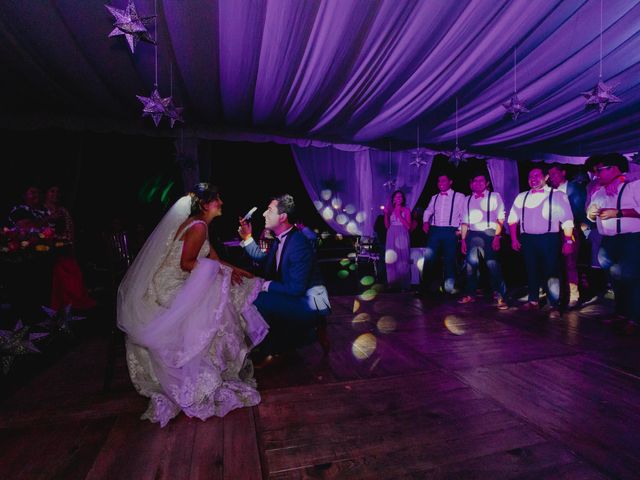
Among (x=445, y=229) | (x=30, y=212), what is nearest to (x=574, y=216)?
(x=445, y=229)

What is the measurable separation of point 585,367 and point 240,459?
2616 mm

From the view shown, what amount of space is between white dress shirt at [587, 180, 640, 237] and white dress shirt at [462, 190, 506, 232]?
3.90 feet

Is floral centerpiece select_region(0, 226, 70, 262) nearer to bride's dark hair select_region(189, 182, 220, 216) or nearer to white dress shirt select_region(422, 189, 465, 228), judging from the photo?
bride's dark hair select_region(189, 182, 220, 216)

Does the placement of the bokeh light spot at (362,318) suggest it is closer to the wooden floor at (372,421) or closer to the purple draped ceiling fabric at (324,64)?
the wooden floor at (372,421)

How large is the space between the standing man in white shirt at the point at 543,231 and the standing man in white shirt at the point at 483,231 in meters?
0.30

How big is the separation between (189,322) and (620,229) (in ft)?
13.9

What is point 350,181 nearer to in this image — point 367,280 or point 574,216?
point 367,280

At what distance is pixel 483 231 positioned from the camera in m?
5.05

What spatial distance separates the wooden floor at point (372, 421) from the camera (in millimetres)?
1557

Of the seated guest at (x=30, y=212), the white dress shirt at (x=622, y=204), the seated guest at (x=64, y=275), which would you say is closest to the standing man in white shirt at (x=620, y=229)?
the white dress shirt at (x=622, y=204)

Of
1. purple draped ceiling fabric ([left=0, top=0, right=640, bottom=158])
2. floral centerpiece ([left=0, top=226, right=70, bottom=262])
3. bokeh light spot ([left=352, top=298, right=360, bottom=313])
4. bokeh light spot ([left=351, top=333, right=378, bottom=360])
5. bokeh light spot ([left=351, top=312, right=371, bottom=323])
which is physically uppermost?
purple draped ceiling fabric ([left=0, top=0, right=640, bottom=158])

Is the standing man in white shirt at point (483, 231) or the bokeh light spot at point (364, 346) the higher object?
the standing man in white shirt at point (483, 231)

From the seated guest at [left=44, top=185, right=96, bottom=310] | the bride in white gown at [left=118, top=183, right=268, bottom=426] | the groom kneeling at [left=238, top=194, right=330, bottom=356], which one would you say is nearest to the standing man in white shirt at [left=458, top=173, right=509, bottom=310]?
the groom kneeling at [left=238, top=194, right=330, bottom=356]

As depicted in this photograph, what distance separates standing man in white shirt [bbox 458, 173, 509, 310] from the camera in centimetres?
492
